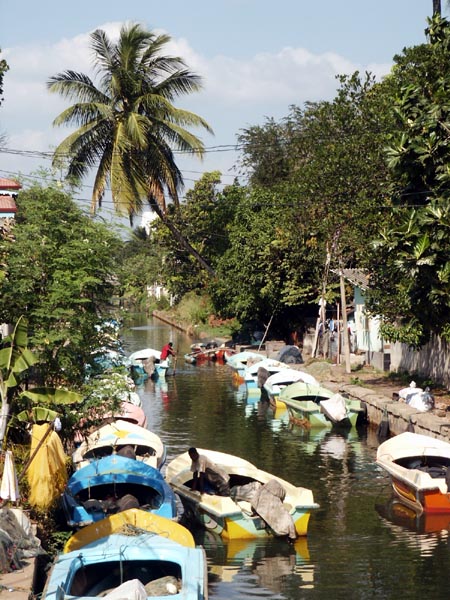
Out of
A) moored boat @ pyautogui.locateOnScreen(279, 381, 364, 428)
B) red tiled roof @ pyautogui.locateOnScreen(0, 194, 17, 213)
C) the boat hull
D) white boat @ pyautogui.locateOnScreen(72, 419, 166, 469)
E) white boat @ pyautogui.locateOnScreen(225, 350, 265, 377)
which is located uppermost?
red tiled roof @ pyautogui.locateOnScreen(0, 194, 17, 213)

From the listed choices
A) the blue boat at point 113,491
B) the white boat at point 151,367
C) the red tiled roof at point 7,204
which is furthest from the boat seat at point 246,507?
the white boat at point 151,367

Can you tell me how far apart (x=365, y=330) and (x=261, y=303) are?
8533 millimetres

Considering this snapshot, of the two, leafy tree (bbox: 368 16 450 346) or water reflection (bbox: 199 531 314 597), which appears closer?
water reflection (bbox: 199 531 314 597)

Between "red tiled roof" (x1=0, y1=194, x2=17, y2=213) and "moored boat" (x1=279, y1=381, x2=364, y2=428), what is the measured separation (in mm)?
11821

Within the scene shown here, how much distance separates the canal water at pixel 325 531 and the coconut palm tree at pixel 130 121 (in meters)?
12.9

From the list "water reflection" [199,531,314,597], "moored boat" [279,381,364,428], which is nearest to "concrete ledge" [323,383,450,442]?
"moored boat" [279,381,364,428]

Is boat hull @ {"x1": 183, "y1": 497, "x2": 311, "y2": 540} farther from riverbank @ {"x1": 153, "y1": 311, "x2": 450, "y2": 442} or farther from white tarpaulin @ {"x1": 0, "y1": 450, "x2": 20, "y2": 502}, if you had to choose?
riverbank @ {"x1": 153, "y1": 311, "x2": 450, "y2": 442}

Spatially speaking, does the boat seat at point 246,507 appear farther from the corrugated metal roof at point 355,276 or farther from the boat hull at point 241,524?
the corrugated metal roof at point 355,276

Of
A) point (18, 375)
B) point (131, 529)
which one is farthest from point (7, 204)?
point (131, 529)

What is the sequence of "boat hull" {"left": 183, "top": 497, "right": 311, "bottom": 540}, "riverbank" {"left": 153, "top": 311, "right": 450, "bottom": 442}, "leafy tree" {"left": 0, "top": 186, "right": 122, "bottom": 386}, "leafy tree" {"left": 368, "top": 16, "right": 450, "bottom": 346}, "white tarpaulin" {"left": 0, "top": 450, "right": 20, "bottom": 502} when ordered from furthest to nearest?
"riverbank" {"left": 153, "top": 311, "right": 450, "bottom": 442} → "leafy tree" {"left": 368, "top": 16, "right": 450, "bottom": 346} → "leafy tree" {"left": 0, "top": 186, "right": 122, "bottom": 386} → "boat hull" {"left": 183, "top": 497, "right": 311, "bottom": 540} → "white tarpaulin" {"left": 0, "top": 450, "right": 20, "bottom": 502}

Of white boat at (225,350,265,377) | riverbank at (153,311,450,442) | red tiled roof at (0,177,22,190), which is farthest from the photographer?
white boat at (225,350,265,377)

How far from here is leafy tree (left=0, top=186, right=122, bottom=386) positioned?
19250 mm

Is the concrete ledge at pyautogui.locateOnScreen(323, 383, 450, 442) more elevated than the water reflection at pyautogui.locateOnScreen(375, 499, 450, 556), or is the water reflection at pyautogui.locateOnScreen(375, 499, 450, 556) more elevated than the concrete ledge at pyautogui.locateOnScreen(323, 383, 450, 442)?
the concrete ledge at pyautogui.locateOnScreen(323, 383, 450, 442)

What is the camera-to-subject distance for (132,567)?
47.3 ft
